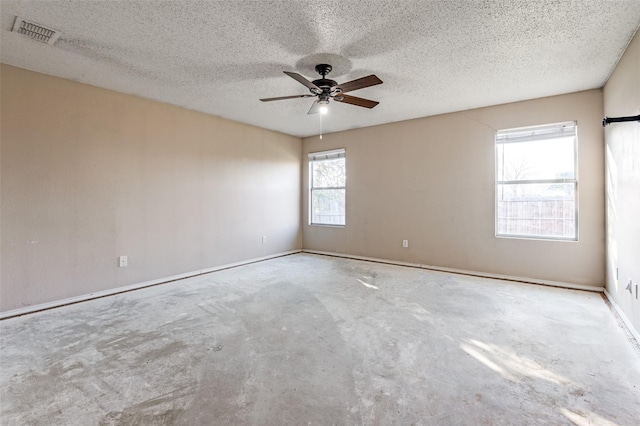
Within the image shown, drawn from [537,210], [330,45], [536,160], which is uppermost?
[330,45]

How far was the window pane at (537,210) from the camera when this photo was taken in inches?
151

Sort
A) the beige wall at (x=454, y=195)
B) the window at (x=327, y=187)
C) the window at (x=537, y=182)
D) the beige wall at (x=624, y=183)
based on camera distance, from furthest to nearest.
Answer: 1. the window at (x=327, y=187)
2. the window at (x=537, y=182)
3. the beige wall at (x=454, y=195)
4. the beige wall at (x=624, y=183)

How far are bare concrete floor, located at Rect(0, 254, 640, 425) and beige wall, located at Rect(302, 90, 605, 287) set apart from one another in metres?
0.70

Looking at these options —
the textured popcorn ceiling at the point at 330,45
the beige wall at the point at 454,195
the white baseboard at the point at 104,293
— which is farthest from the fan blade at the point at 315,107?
the white baseboard at the point at 104,293

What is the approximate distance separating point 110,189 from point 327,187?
3723mm

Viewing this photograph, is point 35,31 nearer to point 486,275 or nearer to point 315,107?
point 315,107

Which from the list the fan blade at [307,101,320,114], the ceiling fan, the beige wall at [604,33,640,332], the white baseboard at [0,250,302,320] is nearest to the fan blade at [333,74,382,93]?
the ceiling fan

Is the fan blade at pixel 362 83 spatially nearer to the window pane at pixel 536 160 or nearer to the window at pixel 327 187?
the window pane at pixel 536 160

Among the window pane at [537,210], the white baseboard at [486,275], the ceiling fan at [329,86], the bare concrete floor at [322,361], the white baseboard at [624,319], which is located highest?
the ceiling fan at [329,86]

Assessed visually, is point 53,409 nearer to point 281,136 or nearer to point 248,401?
point 248,401

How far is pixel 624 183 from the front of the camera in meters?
2.76

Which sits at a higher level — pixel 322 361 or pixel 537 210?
pixel 537 210

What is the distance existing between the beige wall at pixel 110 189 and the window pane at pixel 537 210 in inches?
160

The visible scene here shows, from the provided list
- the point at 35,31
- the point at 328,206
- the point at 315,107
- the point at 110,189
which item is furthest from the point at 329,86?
the point at 328,206
